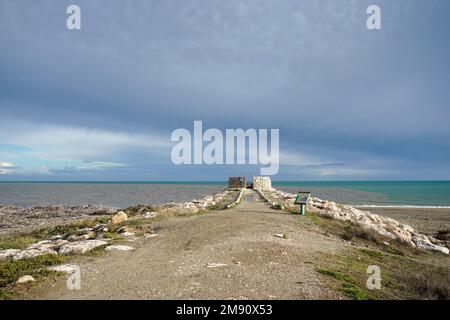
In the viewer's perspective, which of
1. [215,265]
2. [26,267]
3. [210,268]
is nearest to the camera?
[210,268]

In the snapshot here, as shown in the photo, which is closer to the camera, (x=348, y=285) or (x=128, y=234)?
(x=348, y=285)

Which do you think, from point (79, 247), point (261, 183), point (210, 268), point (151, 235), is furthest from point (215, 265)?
point (261, 183)

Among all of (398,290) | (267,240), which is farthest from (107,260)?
(398,290)

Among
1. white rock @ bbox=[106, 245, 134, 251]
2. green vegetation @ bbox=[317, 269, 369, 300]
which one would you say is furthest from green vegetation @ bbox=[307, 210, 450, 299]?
white rock @ bbox=[106, 245, 134, 251]

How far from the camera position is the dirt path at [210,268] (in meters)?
6.46

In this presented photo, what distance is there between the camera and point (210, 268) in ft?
26.6

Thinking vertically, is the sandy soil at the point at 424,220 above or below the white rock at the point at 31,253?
below

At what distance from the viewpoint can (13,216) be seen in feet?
98.1

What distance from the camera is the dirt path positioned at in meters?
6.46

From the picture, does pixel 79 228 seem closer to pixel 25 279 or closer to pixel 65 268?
pixel 65 268

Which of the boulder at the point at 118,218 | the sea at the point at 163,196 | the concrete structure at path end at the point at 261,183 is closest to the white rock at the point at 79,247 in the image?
the boulder at the point at 118,218

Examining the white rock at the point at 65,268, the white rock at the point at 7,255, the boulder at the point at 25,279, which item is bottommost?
the white rock at the point at 7,255

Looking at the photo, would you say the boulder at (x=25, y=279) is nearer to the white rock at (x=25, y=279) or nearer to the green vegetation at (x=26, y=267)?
the white rock at (x=25, y=279)

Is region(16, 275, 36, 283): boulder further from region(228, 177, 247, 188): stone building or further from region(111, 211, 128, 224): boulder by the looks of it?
region(228, 177, 247, 188): stone building
